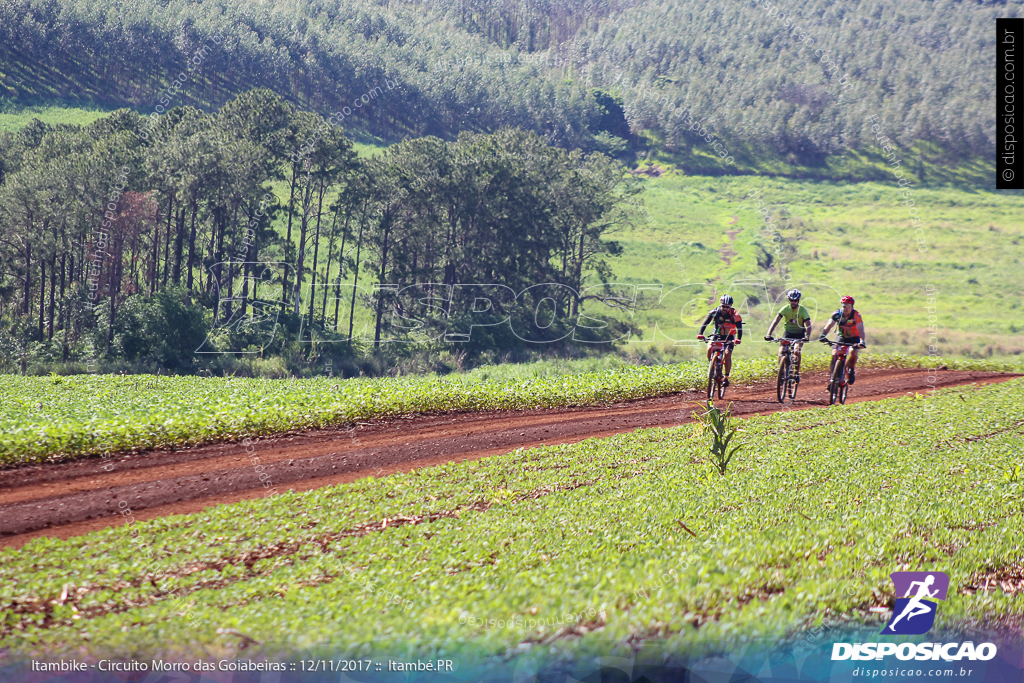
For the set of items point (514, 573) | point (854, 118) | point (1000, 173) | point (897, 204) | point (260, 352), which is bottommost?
point (260, 352)

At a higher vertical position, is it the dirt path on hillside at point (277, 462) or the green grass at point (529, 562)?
the green grass at point (529, 562)

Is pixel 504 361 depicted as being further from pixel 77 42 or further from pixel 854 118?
pixel 854 118

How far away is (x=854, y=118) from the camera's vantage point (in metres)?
137

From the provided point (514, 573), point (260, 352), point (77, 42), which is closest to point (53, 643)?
point (514, 573)

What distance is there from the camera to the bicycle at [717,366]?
65.6ft

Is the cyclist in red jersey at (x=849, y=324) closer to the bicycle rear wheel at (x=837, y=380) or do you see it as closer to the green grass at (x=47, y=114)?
the bicycle rear wheel at (x=837, y=380)

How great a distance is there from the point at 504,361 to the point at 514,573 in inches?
1854

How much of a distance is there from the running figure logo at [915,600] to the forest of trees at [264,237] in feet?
149

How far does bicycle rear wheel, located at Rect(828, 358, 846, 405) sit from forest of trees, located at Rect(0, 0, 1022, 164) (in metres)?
107

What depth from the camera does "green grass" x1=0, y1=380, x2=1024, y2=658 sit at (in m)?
5.82

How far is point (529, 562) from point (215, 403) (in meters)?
12.9

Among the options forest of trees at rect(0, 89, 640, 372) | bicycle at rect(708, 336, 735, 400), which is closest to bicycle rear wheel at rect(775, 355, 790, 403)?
bicycle at rect(708, 336, 735, 400)

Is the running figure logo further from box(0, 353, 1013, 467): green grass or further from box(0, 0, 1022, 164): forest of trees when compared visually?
box(0, 0, 1022, 164): forest of trees

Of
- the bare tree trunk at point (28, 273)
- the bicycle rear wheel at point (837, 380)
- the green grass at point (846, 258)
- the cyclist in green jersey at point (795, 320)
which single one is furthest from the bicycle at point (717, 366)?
the bare tree trunk at point (28, 273)
